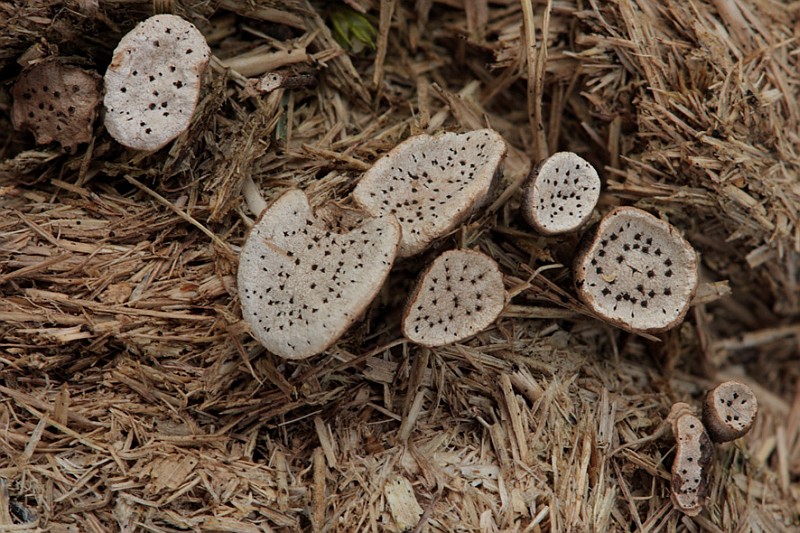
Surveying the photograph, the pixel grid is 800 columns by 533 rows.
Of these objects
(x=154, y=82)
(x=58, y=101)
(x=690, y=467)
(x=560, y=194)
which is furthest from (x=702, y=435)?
(x=58, y=101)

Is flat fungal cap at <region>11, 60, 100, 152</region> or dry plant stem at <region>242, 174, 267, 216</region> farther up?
flat fungal cap at <region>11, 60, 100, 152</region>

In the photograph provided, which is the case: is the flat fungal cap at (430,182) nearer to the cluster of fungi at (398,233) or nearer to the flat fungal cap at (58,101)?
the cluster of fungi at (398,233)

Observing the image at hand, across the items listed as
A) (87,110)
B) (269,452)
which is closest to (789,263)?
(269,452)

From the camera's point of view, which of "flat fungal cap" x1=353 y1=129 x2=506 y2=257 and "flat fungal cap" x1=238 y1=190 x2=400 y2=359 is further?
"flat fungal cap" x1=353 y1=129 x2=506 y2=257

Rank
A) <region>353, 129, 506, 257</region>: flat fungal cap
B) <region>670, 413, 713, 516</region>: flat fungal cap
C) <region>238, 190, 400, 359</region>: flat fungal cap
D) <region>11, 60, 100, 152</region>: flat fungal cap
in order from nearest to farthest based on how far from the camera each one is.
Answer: <region>238, 190, 400, 359</region>: flat fungal cap
<region>353, 129, 506, 257</region>: flat fungal cap
<region>11, 60, 100, 152</region>: flat fungal cap
<region>670, 413, 713, 516</region>: flat fungal cap

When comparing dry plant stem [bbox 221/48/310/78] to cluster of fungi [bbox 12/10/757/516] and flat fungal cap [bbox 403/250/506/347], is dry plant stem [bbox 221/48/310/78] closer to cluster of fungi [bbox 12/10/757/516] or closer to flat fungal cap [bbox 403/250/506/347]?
cluster of fungi [bbox 12/10/757/516]

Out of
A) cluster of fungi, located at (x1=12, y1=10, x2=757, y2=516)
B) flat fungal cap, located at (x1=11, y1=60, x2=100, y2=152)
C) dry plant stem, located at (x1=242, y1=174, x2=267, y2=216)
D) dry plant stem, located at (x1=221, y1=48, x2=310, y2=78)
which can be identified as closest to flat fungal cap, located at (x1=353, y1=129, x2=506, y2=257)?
cluster of fungi, located at (x1=12, y1=10, x2=757, y2=516)
